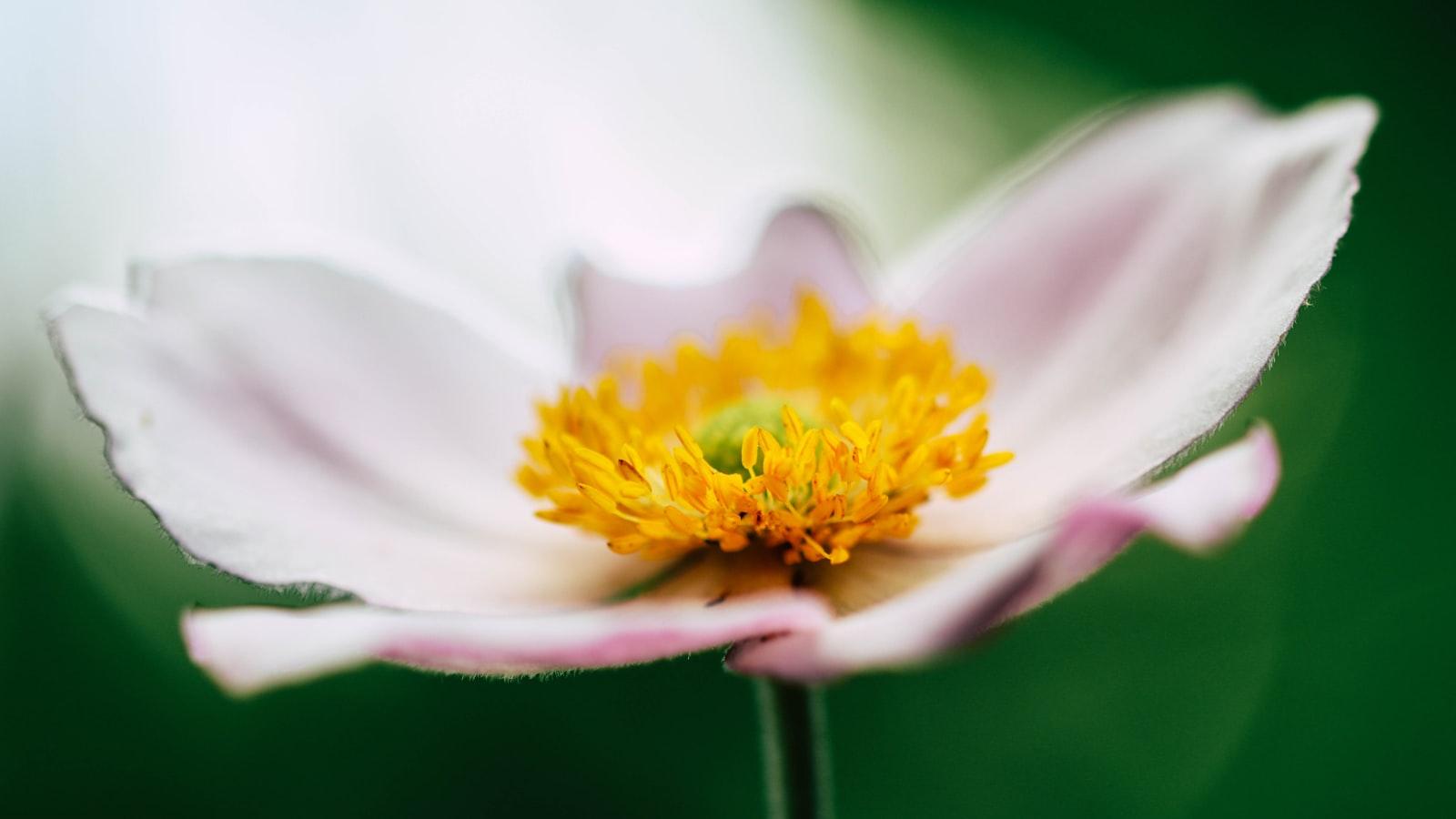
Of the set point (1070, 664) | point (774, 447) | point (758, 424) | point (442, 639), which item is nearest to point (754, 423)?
point (758, 424)

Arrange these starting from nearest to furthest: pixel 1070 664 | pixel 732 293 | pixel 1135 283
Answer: pixel 1135 283
pixel 732 293
pixel 1070 664

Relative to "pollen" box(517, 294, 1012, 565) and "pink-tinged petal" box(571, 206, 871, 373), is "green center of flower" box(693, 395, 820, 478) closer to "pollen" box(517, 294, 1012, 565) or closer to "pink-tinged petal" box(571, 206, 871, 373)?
"pollen" box(517, 294, 1012, 565)

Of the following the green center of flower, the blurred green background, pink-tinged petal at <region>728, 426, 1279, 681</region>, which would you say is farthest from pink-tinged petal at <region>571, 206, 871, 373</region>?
the blurred green background

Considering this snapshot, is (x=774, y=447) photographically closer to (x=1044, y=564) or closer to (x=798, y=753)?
(x=798, y=753)

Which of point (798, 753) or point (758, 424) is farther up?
point (758, 424)

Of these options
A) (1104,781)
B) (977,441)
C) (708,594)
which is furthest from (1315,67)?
(708,594)

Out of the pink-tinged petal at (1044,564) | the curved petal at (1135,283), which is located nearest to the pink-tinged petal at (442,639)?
the pink-tinged petal at (1044,564)
